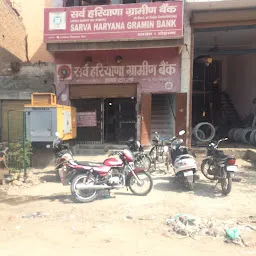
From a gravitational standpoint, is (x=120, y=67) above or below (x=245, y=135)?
above

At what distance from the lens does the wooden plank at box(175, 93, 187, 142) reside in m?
13.3

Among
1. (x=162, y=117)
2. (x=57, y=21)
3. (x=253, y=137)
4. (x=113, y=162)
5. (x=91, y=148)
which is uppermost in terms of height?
(x=57, y=21)

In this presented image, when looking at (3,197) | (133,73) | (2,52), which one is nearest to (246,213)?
(3,197)

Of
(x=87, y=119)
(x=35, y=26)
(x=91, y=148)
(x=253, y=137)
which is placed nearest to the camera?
→ (x=91, y=148)

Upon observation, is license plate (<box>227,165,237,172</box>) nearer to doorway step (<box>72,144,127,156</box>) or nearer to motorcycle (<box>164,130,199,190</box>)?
motorcycle (<box>164,130,199,190</box>)

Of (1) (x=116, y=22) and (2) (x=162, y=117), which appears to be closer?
(1) (x=116, y=22)

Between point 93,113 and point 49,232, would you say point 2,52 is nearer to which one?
point 93,113

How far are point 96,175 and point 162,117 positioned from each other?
28.1 ft

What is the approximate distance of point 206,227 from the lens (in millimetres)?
5383

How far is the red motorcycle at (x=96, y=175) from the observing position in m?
6.99

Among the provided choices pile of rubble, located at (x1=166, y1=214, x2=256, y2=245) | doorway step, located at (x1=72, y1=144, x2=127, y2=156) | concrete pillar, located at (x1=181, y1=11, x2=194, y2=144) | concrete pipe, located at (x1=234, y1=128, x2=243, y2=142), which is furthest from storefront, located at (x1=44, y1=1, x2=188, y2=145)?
pile of rubble, located at (x1=166, y1=214, x2=256, y2=245)

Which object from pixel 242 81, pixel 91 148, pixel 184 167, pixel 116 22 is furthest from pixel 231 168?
pixel 242 81

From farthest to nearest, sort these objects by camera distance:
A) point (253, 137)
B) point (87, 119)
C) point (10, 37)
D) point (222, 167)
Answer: point (10, 37) → point (253, 137) → point (87, 119) → point (222, 167)

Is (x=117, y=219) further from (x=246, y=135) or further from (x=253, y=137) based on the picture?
(x=246, y=135)
